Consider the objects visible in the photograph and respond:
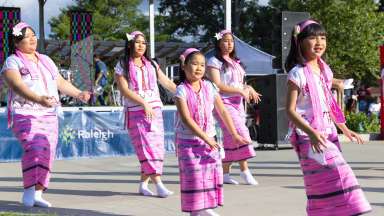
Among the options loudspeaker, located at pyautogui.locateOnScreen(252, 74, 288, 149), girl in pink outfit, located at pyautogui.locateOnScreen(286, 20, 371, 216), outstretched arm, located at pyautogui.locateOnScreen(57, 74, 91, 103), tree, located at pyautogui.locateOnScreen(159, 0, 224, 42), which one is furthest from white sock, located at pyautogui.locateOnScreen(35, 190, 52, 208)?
tree, located at pyautogui.locateOnScreen(159, 0, 224, 42)

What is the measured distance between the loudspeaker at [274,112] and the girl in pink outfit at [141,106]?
23.5 ft

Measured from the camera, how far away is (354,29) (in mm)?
35812

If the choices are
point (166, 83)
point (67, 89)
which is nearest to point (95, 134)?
point (166, 83)

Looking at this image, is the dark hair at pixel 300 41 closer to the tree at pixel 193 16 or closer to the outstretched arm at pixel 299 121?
the outstretched arm at pixel 299 121

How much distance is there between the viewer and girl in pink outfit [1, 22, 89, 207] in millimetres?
6492

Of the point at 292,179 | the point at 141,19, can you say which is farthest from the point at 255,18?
the point at 292,179

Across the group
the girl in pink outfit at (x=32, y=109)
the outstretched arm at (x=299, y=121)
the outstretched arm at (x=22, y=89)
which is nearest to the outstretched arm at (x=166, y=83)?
the girl in pink outfit at (x=32, y=109)

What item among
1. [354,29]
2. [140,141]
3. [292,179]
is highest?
[354,29]

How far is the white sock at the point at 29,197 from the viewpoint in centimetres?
666

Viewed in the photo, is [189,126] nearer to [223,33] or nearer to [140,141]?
[140,141]

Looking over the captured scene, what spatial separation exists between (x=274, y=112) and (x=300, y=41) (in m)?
9.40

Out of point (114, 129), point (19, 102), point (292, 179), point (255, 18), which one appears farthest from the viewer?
point (255, 18)

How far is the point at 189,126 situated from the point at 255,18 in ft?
160

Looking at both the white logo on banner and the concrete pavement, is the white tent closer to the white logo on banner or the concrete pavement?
the white logo on banner
